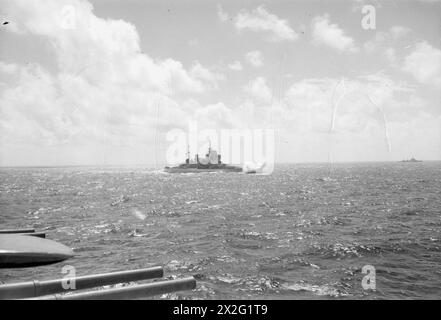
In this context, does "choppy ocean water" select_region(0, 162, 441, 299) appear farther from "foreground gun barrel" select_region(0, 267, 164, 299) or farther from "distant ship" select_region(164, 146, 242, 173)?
"distant ship" select_region(164, 146, 242, 173)

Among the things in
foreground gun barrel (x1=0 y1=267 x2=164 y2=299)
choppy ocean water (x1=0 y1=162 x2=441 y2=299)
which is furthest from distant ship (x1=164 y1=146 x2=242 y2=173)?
foreground gun barrel (x1=0 y1=267 x2=164 y2=299)

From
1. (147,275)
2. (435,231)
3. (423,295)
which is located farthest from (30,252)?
(435,231)

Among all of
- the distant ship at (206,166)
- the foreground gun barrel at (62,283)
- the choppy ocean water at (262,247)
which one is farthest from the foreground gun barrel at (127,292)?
the distant ship at (206,166)

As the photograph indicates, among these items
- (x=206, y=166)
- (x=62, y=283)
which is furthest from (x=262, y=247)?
(x=206, y=166)

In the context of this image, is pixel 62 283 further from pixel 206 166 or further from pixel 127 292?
pixel 206 166

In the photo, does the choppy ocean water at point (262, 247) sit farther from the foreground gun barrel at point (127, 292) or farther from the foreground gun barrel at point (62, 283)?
the foreground gun barrel at point (127, 292)

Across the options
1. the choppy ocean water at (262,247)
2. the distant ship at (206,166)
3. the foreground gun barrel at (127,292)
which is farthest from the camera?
the distant ship at (206,166)
